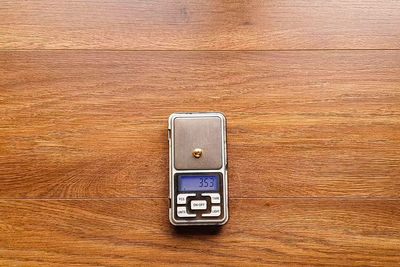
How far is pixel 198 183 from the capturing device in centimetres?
50

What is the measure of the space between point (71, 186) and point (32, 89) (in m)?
0.12

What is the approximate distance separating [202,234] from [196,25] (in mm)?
243

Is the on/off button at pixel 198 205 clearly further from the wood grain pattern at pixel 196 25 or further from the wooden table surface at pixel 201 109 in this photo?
the wood grain pattern at pixel 196 25

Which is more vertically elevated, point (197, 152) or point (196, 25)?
point (196, 25)

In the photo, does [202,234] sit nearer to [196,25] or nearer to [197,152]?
[197,152]

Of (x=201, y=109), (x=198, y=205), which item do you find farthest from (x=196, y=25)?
(x=198, y=205)

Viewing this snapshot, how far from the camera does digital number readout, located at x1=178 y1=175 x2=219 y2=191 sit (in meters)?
0.50

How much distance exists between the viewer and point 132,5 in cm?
53

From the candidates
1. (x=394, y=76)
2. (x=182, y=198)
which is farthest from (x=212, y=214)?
(x=394, y=76)

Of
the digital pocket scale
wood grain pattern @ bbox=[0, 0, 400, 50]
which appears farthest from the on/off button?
wood grain pattern @ bbox=[0, 0, 400, 50]

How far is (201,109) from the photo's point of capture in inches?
20.5

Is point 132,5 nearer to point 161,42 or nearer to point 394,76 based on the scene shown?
point 161,42

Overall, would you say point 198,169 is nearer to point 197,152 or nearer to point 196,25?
point 197,152

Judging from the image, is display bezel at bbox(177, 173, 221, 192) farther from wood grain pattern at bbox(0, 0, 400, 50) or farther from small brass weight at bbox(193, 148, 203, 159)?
wood grain pattern at bbox(0, 0, 400, 50)
